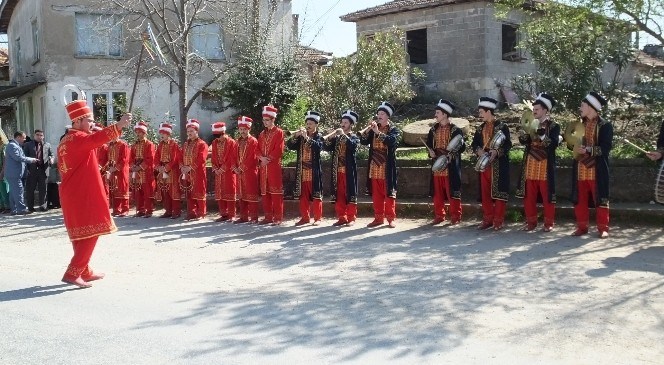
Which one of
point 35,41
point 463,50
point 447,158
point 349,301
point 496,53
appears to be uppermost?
point 35,41

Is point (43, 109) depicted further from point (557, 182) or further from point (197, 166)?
point (557, 182)

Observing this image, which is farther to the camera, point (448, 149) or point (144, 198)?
point (144, 198)

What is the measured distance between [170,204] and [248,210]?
2138 mm

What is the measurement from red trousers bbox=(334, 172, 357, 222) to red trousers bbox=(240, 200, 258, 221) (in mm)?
1593

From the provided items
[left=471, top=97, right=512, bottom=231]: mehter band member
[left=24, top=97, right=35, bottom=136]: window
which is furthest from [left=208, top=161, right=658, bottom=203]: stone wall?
[left=24, top=97, right=35, bottom=136]: window

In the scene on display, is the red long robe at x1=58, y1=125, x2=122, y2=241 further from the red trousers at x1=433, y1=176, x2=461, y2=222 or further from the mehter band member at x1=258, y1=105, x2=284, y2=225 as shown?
the red trousers at x1=433, y1=176, x2=461, y2=222

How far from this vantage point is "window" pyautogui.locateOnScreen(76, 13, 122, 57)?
74.0 ft

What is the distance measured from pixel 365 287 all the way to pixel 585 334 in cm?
237

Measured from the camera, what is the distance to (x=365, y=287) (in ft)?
23.4

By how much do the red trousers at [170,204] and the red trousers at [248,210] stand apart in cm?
171

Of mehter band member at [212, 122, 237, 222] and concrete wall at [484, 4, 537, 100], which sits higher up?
concrete wall at [484, 4, 537, 100]

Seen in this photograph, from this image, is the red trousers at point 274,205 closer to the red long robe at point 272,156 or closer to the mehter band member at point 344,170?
the red long robe at point 272,156

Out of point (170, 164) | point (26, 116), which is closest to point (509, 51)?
point (170, 164)

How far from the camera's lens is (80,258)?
7.58 m
